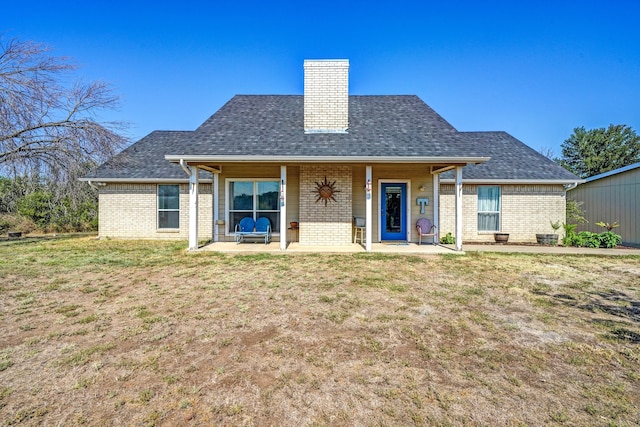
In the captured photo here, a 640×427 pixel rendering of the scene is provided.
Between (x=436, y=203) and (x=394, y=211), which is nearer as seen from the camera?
(x=436, y=203)

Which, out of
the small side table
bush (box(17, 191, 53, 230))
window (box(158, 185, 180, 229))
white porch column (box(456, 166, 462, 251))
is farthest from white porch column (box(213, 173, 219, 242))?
bush (box(17, 191, 53, 230))

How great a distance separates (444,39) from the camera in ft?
46.6

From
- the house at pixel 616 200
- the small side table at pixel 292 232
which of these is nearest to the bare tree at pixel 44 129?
the small side table at pixel 292 232

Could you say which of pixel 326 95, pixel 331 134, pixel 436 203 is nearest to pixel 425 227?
pixel 436 203

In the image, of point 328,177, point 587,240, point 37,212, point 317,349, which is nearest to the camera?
point 317,349

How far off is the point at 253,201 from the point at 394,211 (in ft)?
17.1

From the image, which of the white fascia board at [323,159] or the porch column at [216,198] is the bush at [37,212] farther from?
the white fascia board at [323,159]

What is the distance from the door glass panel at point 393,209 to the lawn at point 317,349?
4.77 m

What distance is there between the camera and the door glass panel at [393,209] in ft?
36.9

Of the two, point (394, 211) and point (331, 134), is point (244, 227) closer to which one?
point (331, 134)

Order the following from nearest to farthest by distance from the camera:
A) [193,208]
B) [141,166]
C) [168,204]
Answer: [193,208] → [168,204] → [141,166]

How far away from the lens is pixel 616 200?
41.9ft

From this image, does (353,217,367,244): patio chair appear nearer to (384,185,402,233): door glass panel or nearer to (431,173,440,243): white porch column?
(384,185,402,233): door glass panel

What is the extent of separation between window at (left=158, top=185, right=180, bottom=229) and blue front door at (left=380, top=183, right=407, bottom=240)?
8.28 m
